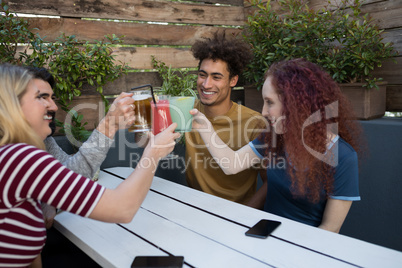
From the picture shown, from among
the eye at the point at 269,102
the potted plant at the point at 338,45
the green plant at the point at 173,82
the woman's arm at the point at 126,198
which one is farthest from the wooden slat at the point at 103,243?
the potted plant at the point at 338,45

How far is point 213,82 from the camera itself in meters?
2.46

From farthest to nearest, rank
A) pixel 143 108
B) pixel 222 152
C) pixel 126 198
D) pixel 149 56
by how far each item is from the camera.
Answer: pixel 149 56, pixel 222 152, pixel 143 108, pixel 126 198

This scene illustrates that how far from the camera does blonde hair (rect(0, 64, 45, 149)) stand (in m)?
1.05

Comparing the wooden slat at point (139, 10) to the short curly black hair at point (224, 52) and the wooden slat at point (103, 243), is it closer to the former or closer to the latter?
the short curly black hair at point (224, 52)

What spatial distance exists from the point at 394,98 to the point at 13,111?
2.72 m

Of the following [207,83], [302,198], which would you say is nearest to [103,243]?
[302,198]

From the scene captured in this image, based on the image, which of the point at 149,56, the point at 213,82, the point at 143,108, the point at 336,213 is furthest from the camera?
the point at 149,56

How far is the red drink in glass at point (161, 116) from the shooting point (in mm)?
1476

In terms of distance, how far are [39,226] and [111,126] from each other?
79 centimetres

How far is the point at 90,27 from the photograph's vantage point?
9.18 ft

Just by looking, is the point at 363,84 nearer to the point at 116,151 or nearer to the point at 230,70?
the point at 230,70

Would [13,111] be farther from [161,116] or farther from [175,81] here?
[175,81]

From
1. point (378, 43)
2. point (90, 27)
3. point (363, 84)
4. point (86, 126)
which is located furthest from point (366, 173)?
point (90, 27)

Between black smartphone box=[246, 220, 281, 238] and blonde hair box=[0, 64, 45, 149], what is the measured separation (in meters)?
0.79
